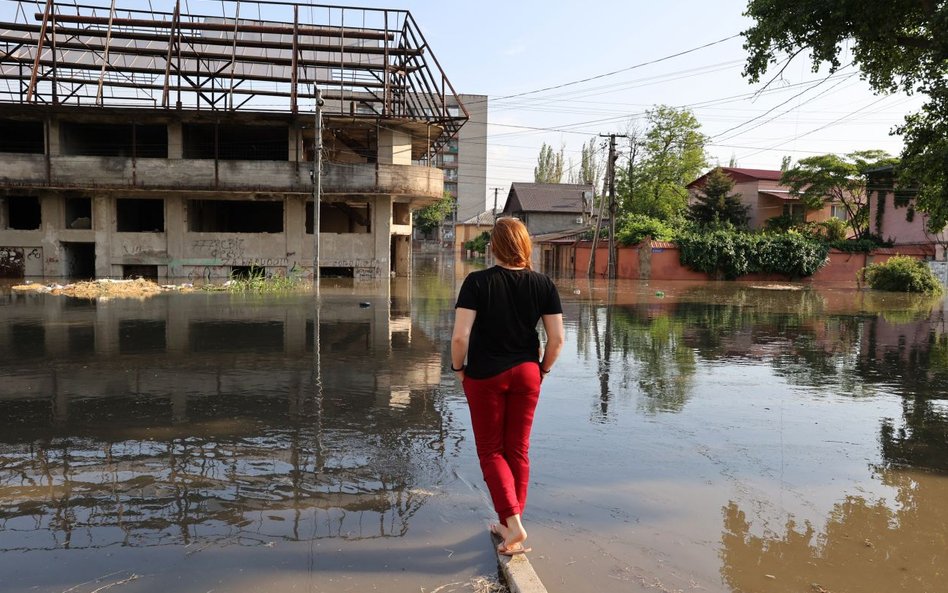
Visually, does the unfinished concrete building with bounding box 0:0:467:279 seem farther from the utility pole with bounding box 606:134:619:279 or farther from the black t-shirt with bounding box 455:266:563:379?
the black t-shirt with bounding box 455:266:563:379

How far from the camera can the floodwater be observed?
3648 millimetres

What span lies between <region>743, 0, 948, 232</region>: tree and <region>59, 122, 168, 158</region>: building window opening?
2941 cm

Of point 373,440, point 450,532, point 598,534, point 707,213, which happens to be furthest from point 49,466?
point 707,213

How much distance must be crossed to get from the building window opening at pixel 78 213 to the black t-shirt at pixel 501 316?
3502 centimetres

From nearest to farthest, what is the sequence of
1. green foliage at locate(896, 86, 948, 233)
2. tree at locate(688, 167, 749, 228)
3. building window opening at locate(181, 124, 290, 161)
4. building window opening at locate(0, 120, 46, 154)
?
green foliage at locate(896, 86, 948, 233) → building window opening at locate(181, 124, 290, 161) → building window opening at locate(0, 120, 46, 154) → tree at locate(688, 167, 749, 228)

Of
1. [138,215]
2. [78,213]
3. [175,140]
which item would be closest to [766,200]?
[175,140]

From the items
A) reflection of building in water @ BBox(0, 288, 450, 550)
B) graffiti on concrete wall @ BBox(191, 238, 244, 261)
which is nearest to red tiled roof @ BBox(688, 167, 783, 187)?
graffiti on concrete wall @ BBox(191, 238, 244, 261)

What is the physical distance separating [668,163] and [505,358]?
52.3m

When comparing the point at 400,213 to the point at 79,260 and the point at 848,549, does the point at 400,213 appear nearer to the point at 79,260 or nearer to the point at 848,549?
the point at 79,260

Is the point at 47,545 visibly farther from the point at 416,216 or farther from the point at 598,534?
the point at 416,216

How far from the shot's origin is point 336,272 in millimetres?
35094

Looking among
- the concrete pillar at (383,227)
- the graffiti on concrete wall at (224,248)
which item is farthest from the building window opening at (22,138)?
the concrete pillar at (383,227)

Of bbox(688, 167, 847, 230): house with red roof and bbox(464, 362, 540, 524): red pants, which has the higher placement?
bbox(688, 167, 847, 230): house with red roof

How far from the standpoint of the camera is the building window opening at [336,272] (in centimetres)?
3438
